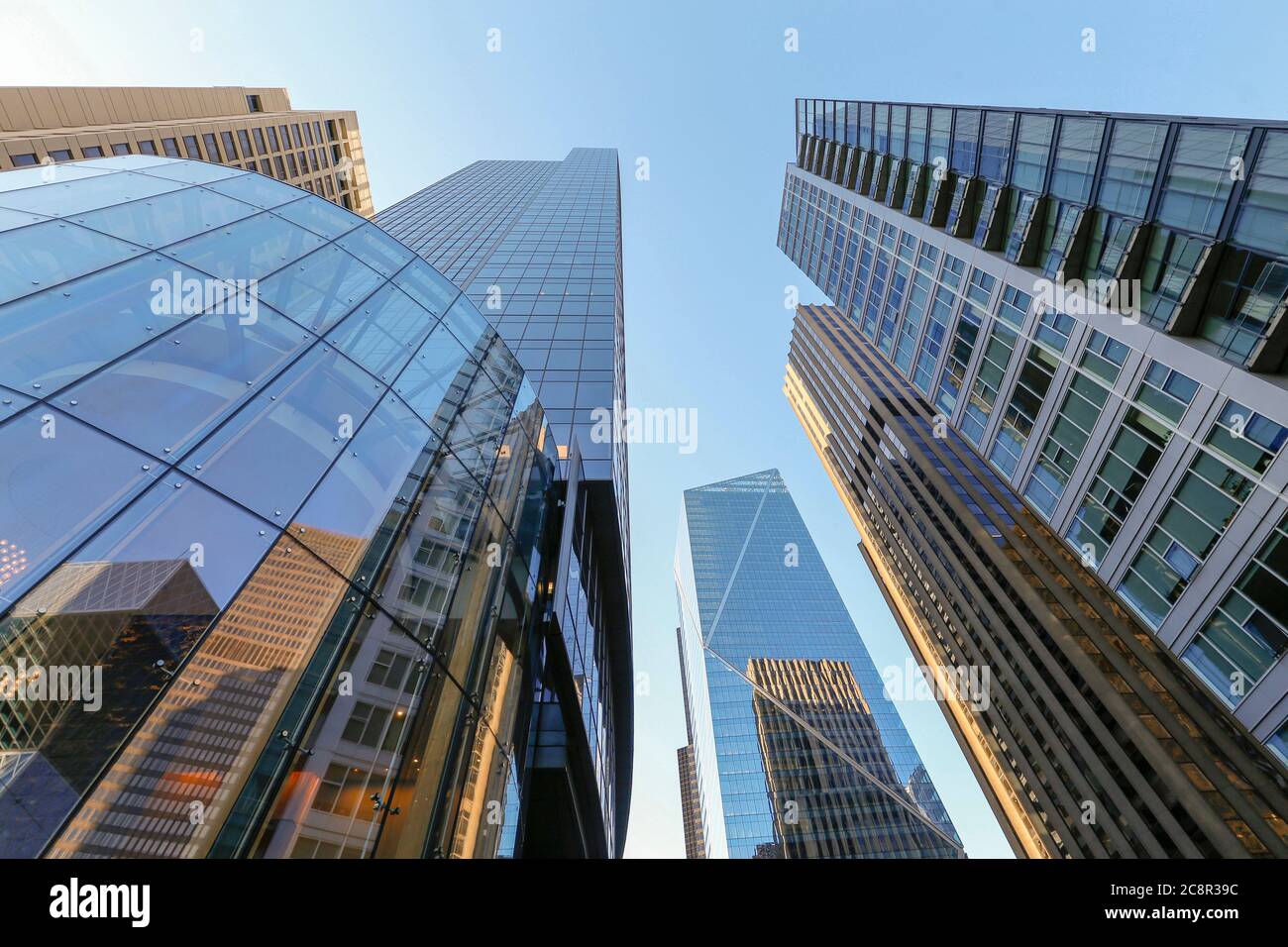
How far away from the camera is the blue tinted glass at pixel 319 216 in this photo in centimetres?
1185

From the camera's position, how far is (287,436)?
25.3 ft

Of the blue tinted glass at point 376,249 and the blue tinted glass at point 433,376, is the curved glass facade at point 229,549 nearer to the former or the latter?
the blue tinted glass at point 433,376

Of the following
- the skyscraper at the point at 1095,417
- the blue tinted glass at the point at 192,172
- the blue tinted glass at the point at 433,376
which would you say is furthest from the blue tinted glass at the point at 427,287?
the skyscraper at the point at 1095,417

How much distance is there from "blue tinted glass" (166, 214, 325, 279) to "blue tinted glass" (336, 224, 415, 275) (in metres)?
0.94

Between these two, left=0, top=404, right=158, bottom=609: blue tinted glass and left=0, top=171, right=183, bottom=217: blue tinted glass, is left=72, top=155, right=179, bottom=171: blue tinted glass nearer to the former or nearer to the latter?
left=0, top=171, right=183, bottom=217: blue tinted glass

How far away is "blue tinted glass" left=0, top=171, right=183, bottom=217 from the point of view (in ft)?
27.7

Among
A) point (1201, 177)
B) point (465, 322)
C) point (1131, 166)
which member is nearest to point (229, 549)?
point (465, 322)

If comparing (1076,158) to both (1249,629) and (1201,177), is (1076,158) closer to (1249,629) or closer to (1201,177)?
(1201,177)

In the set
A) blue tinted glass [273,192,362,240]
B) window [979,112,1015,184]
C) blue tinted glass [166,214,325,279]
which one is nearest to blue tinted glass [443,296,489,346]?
blue tinted glass [273,192,362,240]

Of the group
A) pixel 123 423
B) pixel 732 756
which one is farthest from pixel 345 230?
pixel 732 756

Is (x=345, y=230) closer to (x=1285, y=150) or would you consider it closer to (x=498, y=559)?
(x=498, y=559)

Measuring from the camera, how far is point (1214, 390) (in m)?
17.9

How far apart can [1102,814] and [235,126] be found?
8524cm
